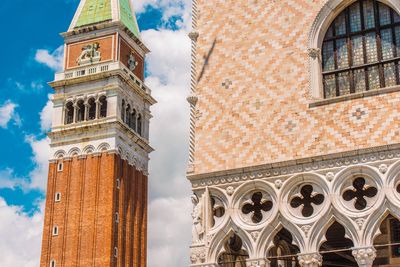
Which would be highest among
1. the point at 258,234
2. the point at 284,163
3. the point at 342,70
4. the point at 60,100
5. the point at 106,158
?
the point at 60,100

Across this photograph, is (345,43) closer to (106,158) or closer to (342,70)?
(342,70)

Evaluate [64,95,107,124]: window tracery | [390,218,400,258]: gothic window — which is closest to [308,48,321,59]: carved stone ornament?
[390,218,400,258]: gothic window

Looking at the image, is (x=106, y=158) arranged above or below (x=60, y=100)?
below

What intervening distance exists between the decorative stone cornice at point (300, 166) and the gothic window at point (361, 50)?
1.55 metres

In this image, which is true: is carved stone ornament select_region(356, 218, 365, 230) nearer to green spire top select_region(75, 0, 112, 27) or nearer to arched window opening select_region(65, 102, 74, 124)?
arched window opening select_region(65, 102, 74, 124)

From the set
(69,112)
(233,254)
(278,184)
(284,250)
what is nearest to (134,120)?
(69,112)

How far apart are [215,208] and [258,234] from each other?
1161 millimetres

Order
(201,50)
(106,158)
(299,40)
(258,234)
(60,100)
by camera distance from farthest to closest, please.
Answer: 1. (60,100)
2. (106,158)
3. (201,50)
4. (299,40)
5. (258,234)

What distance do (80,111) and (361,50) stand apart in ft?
173

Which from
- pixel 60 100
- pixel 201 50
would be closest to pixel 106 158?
pixel 60 100

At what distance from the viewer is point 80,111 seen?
6631 centimetres

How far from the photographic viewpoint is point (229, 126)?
15695mm

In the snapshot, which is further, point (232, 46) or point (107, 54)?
point (107, 54)

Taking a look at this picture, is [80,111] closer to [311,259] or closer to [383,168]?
[311,259]
